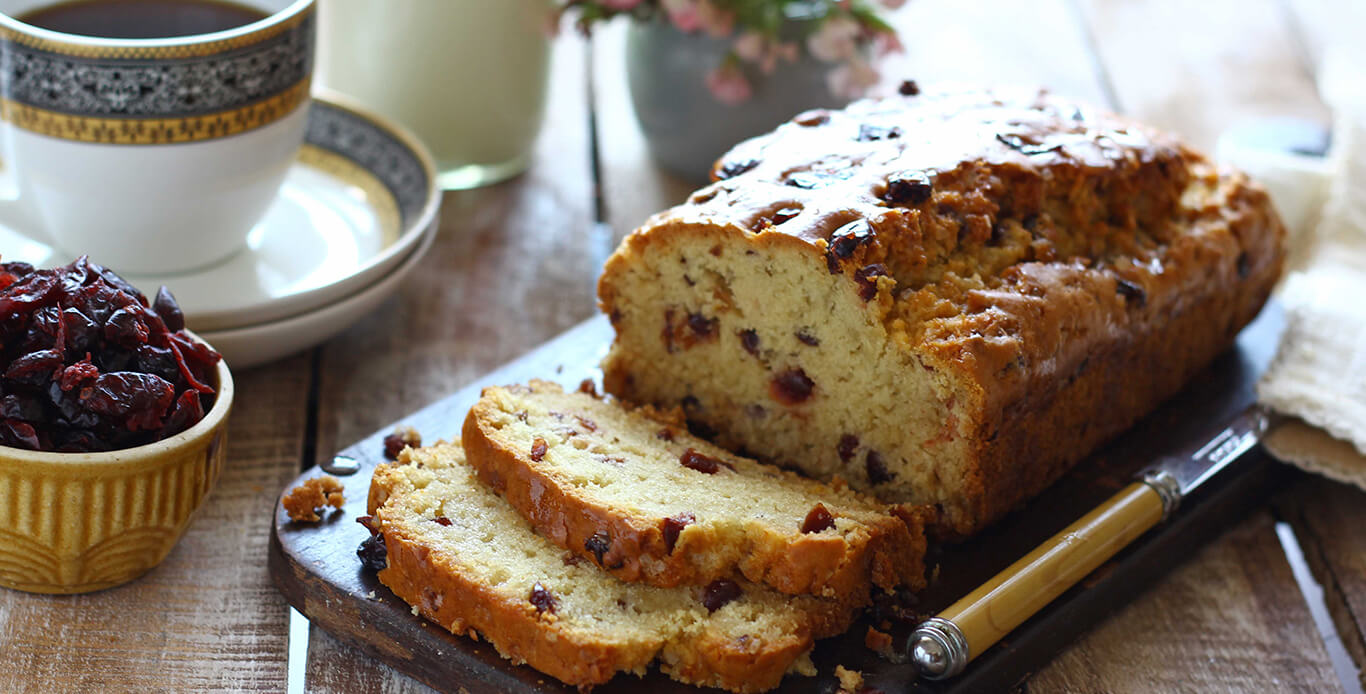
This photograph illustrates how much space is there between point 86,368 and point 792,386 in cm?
126

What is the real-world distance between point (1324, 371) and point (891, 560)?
123 centimetres

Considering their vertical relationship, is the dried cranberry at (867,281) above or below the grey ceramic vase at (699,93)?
above

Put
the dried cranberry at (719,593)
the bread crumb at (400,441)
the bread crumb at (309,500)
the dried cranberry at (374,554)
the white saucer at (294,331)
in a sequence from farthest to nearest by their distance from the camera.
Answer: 1. the white saucer at (294,331)
2. the bread crumb at (400,441)
3. the bread crumb at (309,500)
4. the dried cranberry at (374,554)
5. the dried cranberry at (719,593)

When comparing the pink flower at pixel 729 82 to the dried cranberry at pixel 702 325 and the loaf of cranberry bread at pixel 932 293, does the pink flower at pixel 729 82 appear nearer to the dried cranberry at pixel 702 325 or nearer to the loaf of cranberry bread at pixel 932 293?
the loaf of cranberry bread at pixel 932 293

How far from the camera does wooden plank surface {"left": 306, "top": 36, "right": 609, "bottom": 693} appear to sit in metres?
3.09

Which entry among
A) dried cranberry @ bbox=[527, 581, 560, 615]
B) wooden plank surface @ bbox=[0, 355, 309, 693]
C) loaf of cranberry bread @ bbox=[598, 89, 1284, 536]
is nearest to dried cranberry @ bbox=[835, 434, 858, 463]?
loaf of cranberry bread @ bbox=[598, 89, 1284, 536]

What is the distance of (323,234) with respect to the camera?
10.8 ft

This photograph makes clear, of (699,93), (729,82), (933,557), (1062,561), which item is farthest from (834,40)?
(1062,561)

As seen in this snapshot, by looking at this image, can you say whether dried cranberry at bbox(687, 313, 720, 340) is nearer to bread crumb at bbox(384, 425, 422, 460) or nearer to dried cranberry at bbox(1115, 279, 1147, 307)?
bread crumb at bbox(384, 425, 422, 460)

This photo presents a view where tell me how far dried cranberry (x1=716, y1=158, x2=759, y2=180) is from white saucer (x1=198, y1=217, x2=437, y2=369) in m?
0.77

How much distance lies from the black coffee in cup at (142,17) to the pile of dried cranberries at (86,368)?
0.78 meters

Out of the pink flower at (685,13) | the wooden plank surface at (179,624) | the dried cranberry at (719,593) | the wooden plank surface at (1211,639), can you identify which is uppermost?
the pink flower at (685,13)

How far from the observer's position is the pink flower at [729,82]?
3631 mm

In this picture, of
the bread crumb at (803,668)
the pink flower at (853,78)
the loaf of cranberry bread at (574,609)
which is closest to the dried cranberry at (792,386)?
the loaf of cranberry bread at (574,609)
